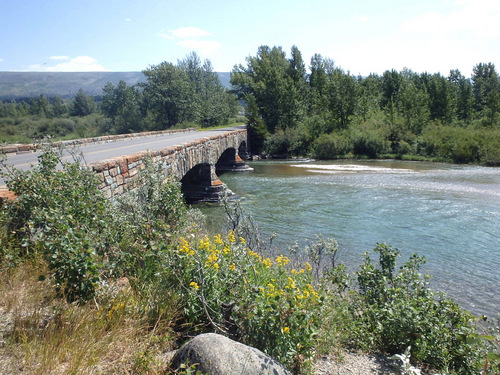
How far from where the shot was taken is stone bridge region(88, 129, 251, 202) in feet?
24.7

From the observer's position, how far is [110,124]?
61.8 meters

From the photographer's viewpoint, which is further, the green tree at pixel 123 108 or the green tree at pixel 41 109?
the green tree at pixel 41 109

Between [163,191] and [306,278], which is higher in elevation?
[163,191]

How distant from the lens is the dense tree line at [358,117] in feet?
115

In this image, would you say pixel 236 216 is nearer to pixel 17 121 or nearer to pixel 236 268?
pixel 236 268

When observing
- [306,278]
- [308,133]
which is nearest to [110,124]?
[308,133]

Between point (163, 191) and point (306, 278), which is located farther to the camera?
point (163, 191)

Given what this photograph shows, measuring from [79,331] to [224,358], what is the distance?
128 cm

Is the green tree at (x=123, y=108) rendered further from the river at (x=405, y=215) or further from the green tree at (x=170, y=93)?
the river at (x=405, y=215)

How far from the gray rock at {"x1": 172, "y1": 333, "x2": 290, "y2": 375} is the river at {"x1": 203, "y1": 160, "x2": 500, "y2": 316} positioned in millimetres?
5960

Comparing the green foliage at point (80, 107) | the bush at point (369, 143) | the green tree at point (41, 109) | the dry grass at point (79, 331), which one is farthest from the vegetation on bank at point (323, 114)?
the dry grass at point (79, 331)

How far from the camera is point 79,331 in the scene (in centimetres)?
320

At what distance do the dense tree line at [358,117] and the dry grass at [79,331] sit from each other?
32115 millimetres

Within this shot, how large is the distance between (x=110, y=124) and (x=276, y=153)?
111 feet
